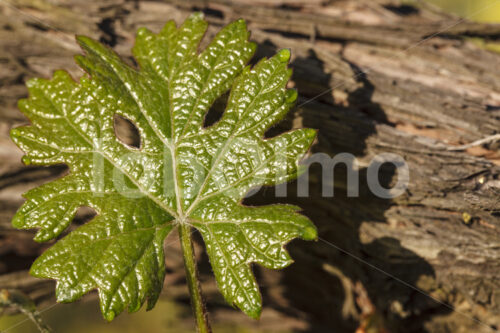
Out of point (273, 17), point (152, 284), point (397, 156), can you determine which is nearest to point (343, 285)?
point (397, 156)

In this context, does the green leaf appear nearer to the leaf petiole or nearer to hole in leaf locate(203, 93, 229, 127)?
the leaf petiole

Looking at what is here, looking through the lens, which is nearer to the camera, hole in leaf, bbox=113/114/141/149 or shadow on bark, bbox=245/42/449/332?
shadow on bark, bbox=245/42/449/332

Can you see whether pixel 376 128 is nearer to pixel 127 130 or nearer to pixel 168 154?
pixel 168 154

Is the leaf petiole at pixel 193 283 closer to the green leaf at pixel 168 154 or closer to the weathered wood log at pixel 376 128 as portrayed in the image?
the green leaf at pixel 168 154

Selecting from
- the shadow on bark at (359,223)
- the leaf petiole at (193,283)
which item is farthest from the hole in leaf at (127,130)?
the leaf petiole at (193,283)

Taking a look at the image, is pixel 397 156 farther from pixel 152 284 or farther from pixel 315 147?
pixel 152 284

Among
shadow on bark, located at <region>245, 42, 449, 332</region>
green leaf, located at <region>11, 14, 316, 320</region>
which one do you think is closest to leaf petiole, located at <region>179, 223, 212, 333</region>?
green leaf, located at <region>11, 14, 316, 320</region>

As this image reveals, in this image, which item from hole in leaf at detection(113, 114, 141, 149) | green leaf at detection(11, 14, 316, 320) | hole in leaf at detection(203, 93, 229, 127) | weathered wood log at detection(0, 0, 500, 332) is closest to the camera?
green leaf at detection(11, 14, 316, 320)
